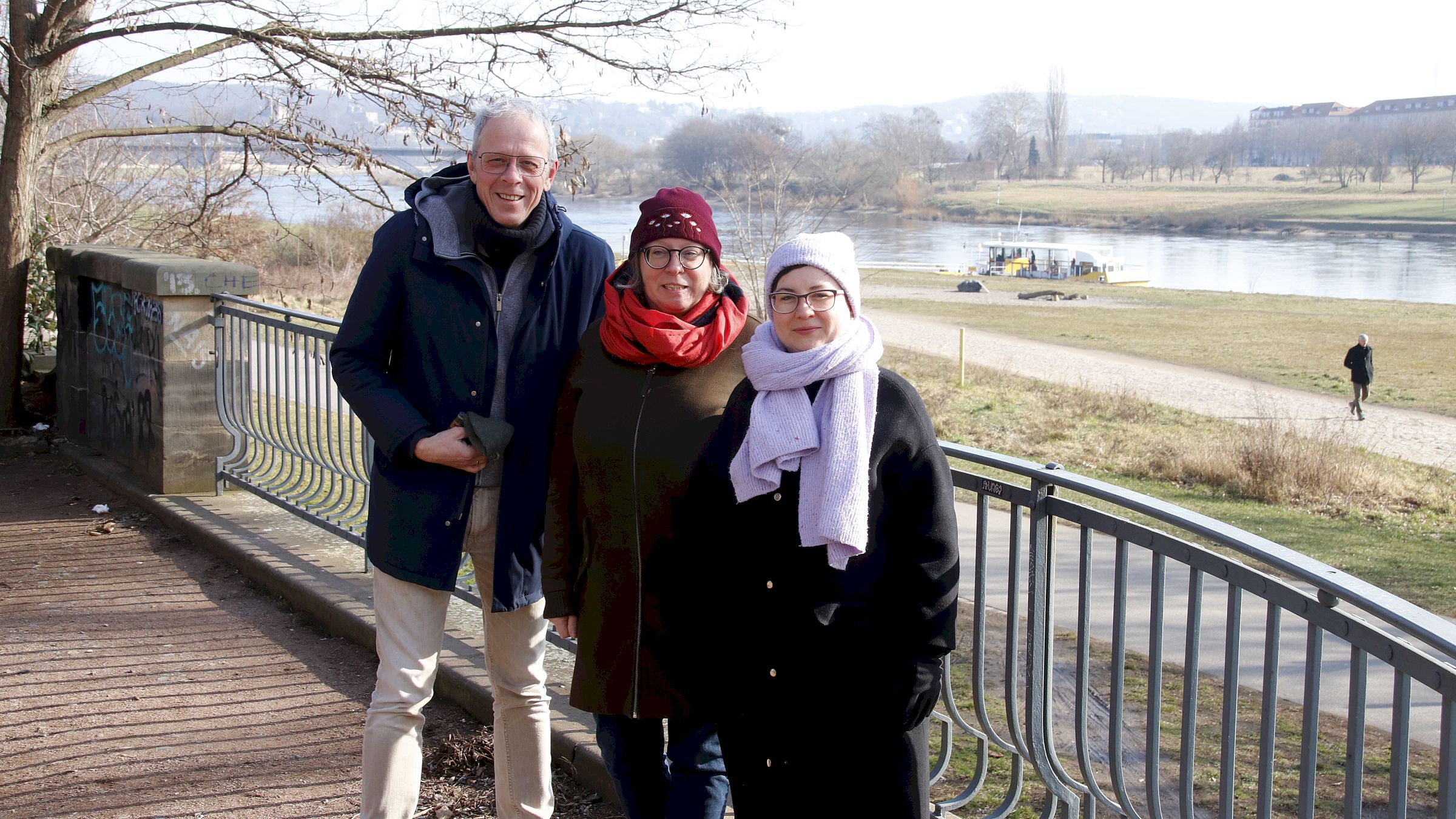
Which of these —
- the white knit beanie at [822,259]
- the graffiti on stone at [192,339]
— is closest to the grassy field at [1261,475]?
the graffiti on stone at [192,339]

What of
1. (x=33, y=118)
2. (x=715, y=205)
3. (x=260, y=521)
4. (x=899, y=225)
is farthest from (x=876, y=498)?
(x=899, y=225)

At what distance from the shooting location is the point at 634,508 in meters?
2.66

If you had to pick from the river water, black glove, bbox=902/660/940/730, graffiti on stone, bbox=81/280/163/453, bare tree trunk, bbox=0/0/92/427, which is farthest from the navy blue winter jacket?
the river water

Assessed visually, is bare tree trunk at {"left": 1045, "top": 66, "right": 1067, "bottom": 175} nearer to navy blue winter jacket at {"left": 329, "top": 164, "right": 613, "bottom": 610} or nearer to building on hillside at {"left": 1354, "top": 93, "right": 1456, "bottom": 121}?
building on hillside at {"left": 1354, "top": 93, "right": 1456, "bottom": 121}

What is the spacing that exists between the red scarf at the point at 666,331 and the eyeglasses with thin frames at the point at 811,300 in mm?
275

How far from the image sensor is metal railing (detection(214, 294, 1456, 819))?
6.77 feet

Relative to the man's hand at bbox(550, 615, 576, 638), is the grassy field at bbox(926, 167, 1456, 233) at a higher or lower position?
higher

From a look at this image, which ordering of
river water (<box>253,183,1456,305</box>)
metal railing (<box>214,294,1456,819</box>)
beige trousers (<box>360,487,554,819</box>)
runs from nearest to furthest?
metal railing (<box>214,294,1456,819</box>) → beige trousers (<box>360,487,554,819</box>) → river water (<box>253,183,1456,305</box>)

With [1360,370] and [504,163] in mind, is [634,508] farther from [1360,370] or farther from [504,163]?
[1360,370]

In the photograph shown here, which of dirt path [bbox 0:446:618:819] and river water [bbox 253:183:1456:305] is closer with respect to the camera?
dirt path [bbox 0:446:618:819]

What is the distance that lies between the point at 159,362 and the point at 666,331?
16.9 ft

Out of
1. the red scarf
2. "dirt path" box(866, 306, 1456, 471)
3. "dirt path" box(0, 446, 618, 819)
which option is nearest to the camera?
the red scarf

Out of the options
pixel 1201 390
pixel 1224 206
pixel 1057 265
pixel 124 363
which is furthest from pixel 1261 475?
pixel 1224 206

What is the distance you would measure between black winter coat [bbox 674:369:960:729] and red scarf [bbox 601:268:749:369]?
0.18 metres
